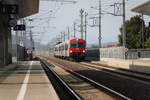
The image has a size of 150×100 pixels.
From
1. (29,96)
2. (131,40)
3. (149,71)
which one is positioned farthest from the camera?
(131,40)

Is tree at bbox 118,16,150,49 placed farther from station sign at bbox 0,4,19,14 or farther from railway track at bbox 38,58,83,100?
railway track at bbox 38,58,83,100

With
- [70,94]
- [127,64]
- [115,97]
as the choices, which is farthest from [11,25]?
[115,97]

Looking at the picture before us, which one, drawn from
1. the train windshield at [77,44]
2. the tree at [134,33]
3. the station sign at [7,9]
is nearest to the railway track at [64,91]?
the station sign at [7,9]

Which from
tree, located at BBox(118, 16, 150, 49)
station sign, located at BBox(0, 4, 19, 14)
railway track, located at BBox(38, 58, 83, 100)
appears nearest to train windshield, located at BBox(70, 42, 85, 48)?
station sign, located at BBox(0, 4, 19, 14)

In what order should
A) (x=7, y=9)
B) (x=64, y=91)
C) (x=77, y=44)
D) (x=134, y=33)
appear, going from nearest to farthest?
(x=64, y=91)
(x=7, y=9)
(x=77, y=44)
(x=134, y=33)

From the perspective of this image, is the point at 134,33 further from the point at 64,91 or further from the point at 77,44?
the point at 64,91

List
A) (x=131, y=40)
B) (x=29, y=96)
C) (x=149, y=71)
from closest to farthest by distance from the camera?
1. (x=29, y=96)
2. (x=149, y=71)
3. (x=131, y=40)

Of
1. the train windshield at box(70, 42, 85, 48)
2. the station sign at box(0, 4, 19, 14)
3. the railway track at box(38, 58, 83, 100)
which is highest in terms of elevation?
the station sign at box(0, 4, 19, 14)

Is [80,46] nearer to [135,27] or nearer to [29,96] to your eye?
[29,96]

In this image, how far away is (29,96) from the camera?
9.64m

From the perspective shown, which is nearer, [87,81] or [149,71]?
[87,81]

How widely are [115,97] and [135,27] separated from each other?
70569mm

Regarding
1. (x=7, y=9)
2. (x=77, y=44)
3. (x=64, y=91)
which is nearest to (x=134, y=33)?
(x=77, y=44)

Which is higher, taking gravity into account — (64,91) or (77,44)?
(77,44)
